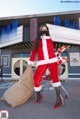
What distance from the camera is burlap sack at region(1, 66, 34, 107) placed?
528 cm

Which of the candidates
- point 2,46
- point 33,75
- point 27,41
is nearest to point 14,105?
point 33,75

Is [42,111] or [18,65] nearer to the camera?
[42,111]

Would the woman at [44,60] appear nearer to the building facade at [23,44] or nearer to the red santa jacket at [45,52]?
the red santa jacket at [45,52]

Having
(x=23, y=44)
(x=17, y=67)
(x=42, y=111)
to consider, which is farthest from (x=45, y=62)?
(x=17, y=67)

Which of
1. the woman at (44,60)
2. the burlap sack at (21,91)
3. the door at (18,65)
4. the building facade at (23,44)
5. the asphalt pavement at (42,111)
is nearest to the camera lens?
the asphalt pavement at (42,111)

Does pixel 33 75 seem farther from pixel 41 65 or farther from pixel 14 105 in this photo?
pixel 14 105

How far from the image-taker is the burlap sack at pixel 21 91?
5283 mm

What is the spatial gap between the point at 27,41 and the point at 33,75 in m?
13.0

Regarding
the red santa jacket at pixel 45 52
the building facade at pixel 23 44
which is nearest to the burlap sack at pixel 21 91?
the red santa jacket at pixel 45 52

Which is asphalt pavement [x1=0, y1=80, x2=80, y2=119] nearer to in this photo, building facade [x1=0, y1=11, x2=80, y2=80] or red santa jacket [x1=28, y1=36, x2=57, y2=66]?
red santa jacket [x1=28, y1=36, x2=57, y2=66]

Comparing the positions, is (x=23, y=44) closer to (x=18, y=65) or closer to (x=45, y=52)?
(x=18, y=65)

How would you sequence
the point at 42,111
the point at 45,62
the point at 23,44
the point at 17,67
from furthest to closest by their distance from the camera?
the point at 17,67 → the point at 23,44 → the point at 45,62 → the point at 42,111

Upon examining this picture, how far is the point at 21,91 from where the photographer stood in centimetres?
546

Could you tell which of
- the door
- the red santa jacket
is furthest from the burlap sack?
the door
